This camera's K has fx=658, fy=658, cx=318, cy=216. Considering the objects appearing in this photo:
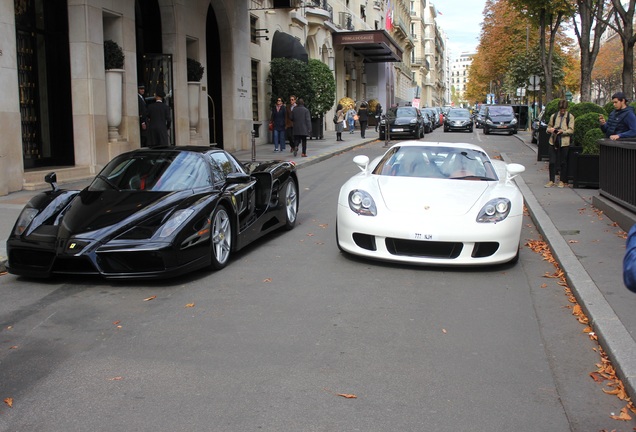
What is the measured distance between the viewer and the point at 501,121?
38.5 metres

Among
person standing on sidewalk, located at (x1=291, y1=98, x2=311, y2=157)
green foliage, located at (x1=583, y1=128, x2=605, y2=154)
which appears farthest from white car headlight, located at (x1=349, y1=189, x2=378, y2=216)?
person standing on sidewalk, located at (x1=291, y1=98, x2=311, y2=157)

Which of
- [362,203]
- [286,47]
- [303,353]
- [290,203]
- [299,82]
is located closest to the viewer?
[303,353]

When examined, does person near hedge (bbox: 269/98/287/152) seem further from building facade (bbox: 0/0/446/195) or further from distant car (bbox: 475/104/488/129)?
distant car (bbox: 475/104/488/129)

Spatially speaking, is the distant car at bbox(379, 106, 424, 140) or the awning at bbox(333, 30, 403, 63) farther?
the awning at bbox(333, 30, 403, 63)

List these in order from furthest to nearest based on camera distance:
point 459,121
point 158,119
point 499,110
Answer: point 459,121
point 499,110
point 158,119

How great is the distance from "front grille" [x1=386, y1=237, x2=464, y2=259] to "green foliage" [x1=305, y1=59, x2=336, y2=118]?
2264 cm

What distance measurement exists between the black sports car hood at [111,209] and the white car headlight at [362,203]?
1825 mm

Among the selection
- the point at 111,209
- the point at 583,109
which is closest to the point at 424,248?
the point at 111,209

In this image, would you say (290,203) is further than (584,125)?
No

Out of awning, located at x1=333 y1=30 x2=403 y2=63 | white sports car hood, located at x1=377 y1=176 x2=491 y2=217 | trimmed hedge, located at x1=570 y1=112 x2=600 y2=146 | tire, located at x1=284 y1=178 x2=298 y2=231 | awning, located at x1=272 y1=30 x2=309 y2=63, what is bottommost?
tire, located at x1=284 y1=178 x2=298 y2=231

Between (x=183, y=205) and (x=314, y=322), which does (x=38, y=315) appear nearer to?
(x=183, y=205)

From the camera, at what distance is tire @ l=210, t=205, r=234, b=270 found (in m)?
7.00

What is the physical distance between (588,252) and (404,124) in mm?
26732

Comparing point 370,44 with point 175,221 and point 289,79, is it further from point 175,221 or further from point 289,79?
point 175,221
